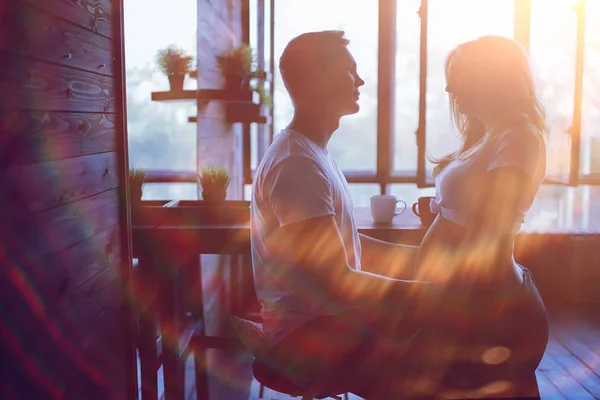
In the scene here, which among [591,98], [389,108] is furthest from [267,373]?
[591,98]

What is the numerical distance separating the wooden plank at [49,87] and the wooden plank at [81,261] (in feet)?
0.91

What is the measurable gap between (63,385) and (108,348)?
25 centimetres

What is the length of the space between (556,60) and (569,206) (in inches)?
39.4

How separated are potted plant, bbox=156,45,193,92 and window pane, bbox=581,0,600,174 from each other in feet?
8.76

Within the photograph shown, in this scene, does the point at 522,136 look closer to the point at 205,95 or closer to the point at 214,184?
the point at 214,184

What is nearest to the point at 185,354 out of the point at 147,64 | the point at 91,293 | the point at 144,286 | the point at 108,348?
the point at 144,286

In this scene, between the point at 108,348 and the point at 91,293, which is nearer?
the point at 91,293

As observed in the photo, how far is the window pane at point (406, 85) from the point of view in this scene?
4070mm

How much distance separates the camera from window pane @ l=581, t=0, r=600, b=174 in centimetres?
396

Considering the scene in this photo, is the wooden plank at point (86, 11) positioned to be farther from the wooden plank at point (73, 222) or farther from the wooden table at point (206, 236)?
the wooden table at point (206, 236)

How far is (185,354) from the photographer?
2.17m

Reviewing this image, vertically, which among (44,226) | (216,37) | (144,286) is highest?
(216,37)

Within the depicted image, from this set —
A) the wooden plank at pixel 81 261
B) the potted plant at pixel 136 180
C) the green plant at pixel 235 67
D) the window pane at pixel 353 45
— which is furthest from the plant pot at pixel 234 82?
the wooden plank at pixel 81 261

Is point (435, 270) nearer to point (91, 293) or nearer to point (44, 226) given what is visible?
point (91, 293)
